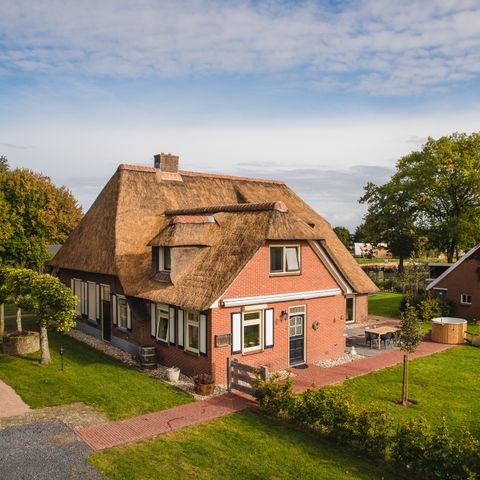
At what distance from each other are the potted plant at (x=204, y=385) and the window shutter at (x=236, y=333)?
1629 millimetres

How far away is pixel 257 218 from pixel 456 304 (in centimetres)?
1920

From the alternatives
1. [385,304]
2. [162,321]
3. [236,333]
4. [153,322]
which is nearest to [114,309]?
[153,322]

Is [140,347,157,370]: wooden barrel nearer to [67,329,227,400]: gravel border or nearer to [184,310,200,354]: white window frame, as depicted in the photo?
[67,329,227,400]: gravel border

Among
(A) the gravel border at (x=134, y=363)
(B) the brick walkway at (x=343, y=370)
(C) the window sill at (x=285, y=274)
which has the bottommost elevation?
(B) the brick walkway at (x=343, y=370)

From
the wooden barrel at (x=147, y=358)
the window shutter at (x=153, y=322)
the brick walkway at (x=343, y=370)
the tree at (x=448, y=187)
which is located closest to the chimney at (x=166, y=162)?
the window shutter at (x=153, y=322)

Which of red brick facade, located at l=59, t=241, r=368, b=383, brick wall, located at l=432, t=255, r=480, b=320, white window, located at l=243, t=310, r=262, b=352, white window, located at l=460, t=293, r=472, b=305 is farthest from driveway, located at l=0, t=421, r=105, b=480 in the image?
white window, located at l=460, t=293, r=472, b=305

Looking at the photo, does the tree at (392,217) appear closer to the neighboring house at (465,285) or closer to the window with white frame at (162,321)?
the neighboring house at (465,285)

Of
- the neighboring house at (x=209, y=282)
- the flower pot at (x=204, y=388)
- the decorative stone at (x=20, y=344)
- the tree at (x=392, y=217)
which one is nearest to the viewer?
the flower pot at (x=204, y=388)

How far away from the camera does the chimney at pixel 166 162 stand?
87.6 feet

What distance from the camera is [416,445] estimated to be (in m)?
10.5

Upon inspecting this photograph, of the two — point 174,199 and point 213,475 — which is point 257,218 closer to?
point 174,199

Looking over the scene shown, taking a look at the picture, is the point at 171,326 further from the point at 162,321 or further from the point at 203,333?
the point at 203,333

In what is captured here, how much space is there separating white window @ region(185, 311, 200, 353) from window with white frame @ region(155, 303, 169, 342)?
4.73 feet

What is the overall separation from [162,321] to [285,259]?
572 cm
